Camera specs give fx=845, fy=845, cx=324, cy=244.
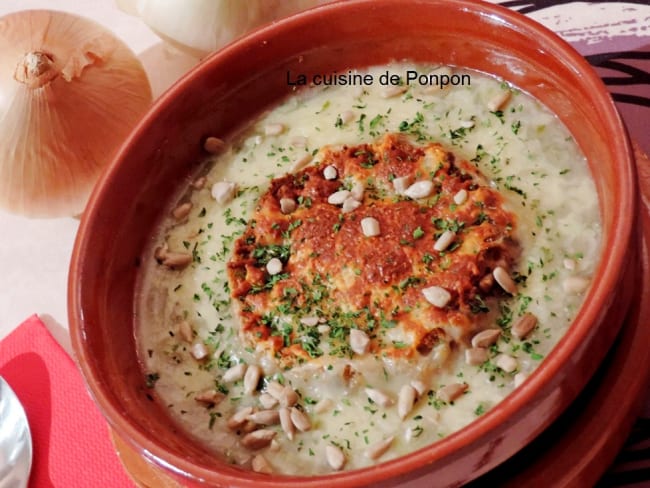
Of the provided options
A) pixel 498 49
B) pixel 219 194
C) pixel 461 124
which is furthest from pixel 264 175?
pixel 498 49

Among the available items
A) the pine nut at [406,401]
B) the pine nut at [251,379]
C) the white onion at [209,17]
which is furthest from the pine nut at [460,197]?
the white onion at [209,17]

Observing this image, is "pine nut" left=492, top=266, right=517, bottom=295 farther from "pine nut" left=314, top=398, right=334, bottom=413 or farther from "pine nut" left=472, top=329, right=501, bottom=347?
"pine nut" left=314, top=398, right=334, bottom=413

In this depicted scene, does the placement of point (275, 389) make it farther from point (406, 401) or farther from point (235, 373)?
point (406, 401)

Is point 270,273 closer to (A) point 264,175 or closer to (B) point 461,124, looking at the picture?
(A) point 264,175

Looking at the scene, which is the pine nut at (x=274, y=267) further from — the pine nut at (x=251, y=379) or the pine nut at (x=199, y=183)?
the pine nut at (x=199, y=183)

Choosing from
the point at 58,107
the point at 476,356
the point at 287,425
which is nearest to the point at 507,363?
the point at 476,356

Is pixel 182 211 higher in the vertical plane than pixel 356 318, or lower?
higher
